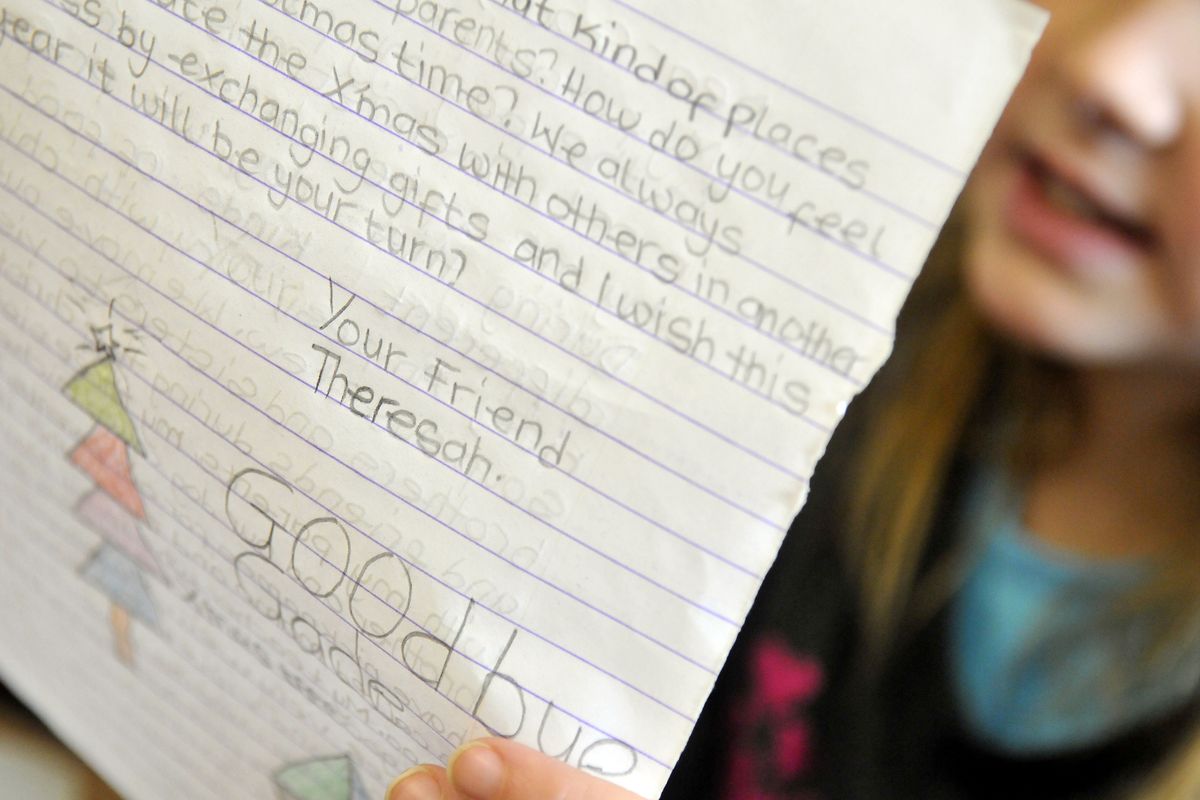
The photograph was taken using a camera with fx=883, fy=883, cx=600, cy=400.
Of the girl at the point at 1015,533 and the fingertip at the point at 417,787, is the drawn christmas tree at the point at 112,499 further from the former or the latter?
the girl at the point at 1015,533

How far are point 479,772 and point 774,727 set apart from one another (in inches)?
11.3

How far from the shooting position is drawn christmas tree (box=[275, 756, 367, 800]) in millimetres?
290

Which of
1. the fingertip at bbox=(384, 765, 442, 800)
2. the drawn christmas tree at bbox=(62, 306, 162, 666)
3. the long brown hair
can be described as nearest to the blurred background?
the drawn christmas tree at bbox=(62, 306, 162, 666)

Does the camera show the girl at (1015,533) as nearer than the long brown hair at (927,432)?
Yes

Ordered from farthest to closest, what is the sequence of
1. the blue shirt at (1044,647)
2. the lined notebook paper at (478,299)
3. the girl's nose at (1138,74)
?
the blue shirt at (1044,647), the girl's nose at (1138,74), the lined notebook paper at (478,299)

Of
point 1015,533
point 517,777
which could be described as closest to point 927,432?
point 1015,533

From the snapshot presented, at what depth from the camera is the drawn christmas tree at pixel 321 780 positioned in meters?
0.29

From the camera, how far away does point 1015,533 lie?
0.48 meters

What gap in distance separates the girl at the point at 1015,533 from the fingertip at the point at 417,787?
0.89 ft

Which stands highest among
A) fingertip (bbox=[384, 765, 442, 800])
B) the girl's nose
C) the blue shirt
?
the girl's nose

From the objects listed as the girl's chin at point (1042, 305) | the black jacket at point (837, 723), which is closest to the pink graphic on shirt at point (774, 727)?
the black jacket at point (837, 723)

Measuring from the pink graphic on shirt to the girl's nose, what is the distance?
302 millimetres

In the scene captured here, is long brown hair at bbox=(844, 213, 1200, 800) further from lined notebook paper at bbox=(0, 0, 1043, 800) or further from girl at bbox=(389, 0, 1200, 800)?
lined notebook paper at bbox=(0, 0, 1043, 800)

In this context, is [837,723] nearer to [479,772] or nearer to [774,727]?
[774,727]
